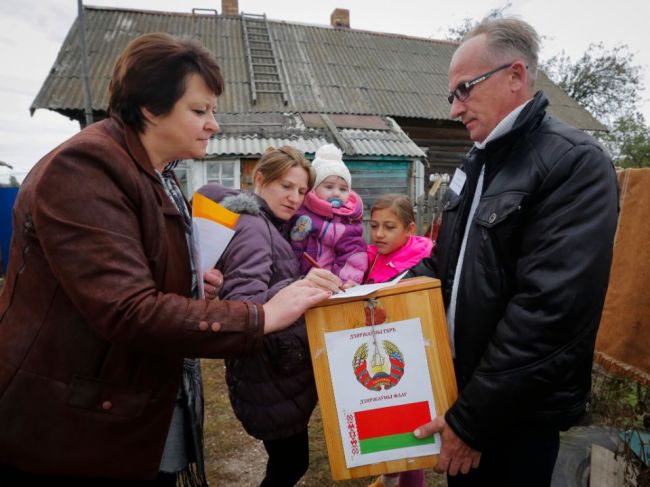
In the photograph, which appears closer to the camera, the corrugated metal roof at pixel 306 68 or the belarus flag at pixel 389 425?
the belarus flag at pixel 389 425

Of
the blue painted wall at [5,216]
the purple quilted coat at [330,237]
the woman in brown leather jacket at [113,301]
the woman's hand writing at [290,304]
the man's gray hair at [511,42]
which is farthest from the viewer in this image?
the blue painted wall at [5,216]

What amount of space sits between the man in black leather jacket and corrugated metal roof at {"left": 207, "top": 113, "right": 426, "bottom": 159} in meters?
7.49

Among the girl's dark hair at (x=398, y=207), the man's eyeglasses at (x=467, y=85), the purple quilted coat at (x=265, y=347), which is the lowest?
the purple quilted coat at (x=265, y=347)

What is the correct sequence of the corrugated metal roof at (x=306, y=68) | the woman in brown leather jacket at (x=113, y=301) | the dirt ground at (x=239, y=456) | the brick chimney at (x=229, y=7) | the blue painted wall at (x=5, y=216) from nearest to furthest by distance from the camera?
the woman in brown leather jacket at (x=113, y=301)
the dirt ground at (x=239, y=456)
the blue painted wall at (x=5, y=216)
the corrugated metal roof at (x=306, y=68)
the brick chimney at (x=229, y=7)

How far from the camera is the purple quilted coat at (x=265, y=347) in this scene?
5.46 ft

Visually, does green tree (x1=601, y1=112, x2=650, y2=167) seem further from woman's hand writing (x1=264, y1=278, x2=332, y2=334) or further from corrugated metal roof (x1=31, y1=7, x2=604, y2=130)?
woman's hand writing (x1=264, y1=278, x2=332, y2=334)

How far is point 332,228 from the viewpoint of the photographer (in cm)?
233

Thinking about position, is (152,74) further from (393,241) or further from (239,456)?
(239,456)

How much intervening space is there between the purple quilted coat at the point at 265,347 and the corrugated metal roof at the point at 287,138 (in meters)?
7.14

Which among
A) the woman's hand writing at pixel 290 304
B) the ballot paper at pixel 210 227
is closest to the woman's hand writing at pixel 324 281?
the woman's hand writing at pixel 290 304

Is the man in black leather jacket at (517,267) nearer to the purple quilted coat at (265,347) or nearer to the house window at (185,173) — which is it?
the purple quilted coat at (265,347)

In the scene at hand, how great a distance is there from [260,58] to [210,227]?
12.4 m

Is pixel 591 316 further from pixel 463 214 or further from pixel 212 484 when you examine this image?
pixel 212 484

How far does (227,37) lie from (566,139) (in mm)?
13999
